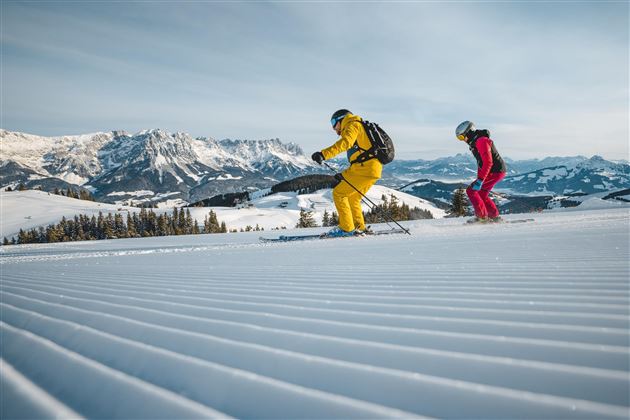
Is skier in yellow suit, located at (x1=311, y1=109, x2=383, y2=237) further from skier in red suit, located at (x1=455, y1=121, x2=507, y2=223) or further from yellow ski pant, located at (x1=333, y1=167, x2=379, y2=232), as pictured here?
skier in red suit, located at (x1=455, y1=121, x2=507, y2=223)

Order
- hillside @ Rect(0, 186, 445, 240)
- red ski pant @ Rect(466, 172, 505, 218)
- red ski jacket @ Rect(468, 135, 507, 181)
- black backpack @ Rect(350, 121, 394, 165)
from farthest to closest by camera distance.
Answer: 1. hillside @ Rect(0, 186, 445, 240)
2. red ski pant @ Rect(466, 172, 505, 218)
3. red ski jacket @ Rect(468, 135, 507, 181)
4. black backpack @ Rect(350, 121, 394, 165)

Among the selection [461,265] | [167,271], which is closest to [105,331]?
[167,271]

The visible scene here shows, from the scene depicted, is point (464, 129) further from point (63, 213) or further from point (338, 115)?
point (63, 213)

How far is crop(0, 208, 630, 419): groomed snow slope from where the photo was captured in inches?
54.1

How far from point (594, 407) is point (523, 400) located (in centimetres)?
22

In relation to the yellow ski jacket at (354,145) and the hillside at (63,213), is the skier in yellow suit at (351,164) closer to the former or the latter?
the yellow ski jacket at (354,145)

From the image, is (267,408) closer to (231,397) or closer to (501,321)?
(231,397)

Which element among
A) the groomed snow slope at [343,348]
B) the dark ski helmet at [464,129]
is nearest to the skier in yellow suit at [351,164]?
the dark ski helmet at [464,129]

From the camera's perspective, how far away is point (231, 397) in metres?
1.51

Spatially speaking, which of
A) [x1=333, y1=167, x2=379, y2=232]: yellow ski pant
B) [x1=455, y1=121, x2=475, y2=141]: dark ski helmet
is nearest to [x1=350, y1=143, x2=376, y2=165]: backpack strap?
[x1=333, y1=167, x2=379, y2=232]: yellow ski pant

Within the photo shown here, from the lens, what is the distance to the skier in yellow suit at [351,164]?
8695mm

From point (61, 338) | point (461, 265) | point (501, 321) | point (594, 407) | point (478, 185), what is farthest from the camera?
point (478, 185)

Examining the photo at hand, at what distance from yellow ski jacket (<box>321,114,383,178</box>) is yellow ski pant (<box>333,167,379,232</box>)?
0.56 ft

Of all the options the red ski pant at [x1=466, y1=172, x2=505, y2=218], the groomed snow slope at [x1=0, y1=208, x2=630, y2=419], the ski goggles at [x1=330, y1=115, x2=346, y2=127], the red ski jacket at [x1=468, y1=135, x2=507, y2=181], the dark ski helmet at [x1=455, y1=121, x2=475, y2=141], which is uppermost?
the ski goggles at [x1=330, y1=115, x2=346, y2=127]
